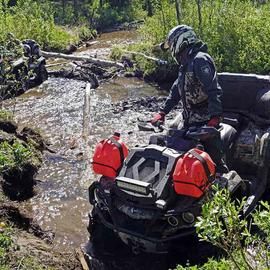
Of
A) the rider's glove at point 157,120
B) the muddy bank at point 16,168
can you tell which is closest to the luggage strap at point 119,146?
the rider's glove at point 157,120

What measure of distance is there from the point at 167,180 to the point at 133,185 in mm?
381

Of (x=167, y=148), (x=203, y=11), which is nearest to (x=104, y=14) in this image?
(x=203, y=11)

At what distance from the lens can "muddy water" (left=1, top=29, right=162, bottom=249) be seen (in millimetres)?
7494

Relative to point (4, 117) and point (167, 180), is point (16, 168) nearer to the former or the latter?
point (4, 117)

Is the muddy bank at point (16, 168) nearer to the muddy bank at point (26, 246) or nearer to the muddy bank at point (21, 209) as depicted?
the muddy bank at point (21, 209)

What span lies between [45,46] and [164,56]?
6853 millimetres

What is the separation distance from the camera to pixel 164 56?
1578 centimetres

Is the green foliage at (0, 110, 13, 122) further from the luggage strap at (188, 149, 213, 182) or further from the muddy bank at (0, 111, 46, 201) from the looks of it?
the luggage strap at (188, 149, 213, 182)

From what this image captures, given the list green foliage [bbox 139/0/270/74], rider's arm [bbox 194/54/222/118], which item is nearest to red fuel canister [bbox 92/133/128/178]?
rider's arm [bbox 194/54/222/118]

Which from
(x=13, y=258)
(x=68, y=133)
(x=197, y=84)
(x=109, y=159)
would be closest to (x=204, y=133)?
(x=197, y=84)

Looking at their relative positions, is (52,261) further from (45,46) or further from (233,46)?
(45,46)

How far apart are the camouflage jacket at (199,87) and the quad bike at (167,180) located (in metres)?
0.33

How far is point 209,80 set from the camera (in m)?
6.15

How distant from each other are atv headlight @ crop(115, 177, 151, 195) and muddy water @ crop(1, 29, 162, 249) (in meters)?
1.57
